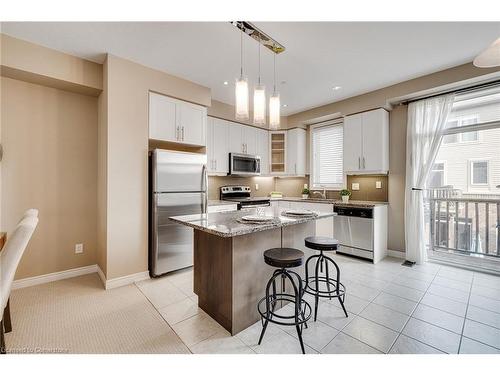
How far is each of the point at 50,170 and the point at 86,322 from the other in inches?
77.8

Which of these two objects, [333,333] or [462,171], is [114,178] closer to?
[333,333]

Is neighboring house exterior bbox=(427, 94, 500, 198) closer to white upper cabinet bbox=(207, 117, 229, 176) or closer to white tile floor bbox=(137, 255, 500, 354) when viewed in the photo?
white tile floor bbox=(137, 255, 500, 354)

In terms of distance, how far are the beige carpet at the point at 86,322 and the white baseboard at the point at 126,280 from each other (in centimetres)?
8

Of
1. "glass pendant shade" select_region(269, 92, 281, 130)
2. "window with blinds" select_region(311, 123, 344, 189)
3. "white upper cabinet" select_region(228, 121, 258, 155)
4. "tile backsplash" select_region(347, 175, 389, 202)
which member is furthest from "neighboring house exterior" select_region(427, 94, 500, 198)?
"white upper cabinet" select_region(228, 121, 258, 155)

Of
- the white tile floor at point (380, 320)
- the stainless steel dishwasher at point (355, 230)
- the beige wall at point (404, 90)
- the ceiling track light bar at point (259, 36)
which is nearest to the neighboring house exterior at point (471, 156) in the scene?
the beige wall at point (404, 90)

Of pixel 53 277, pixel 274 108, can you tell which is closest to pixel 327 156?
pixel 274 108

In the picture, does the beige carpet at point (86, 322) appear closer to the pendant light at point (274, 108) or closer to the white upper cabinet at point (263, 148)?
the pendant light at point (274, 108)

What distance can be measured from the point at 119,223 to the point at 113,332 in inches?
49.2

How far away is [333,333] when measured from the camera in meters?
1.85

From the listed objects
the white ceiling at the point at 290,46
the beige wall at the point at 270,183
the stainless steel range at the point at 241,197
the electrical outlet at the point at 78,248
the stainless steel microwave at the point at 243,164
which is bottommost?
the electrical outlet at the point at 78,248

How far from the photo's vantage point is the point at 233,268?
5.91 ft

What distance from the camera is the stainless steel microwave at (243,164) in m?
4.27
